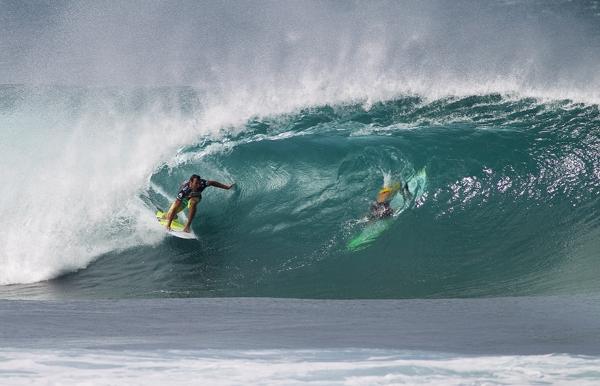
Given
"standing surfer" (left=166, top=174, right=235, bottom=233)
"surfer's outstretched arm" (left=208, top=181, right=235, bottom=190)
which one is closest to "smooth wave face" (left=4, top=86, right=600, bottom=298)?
"standing surfer" (left=166, top=174, right=235, bottom=233)

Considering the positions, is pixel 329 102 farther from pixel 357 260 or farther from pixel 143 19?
pixel 143 19

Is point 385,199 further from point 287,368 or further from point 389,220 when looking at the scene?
point 287,368

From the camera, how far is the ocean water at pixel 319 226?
5.57 metres

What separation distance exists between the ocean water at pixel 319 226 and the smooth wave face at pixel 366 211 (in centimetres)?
4

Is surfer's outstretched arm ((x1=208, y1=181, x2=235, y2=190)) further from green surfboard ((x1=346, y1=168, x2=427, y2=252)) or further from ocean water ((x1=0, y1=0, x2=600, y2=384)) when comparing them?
green surfboard ((x1=346, y1=168, x2=427, y2=252))

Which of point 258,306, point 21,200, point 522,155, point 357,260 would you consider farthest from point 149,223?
point 522,155

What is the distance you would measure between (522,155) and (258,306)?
20.4ft

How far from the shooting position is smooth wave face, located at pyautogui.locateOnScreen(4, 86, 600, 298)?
32.0ft

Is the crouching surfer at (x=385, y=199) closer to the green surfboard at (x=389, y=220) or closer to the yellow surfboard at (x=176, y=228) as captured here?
the green surfboard at (x=389, y=220)

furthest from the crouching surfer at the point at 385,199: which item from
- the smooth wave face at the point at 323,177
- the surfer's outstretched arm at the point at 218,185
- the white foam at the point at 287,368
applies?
the white foam at the point at 287,368

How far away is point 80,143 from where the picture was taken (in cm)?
1487

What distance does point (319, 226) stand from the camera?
11219 millimetres

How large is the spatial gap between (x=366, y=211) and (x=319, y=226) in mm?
687

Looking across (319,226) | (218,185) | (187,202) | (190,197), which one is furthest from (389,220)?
(187,202)
